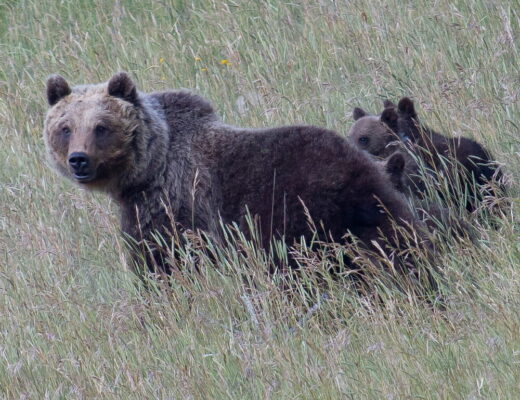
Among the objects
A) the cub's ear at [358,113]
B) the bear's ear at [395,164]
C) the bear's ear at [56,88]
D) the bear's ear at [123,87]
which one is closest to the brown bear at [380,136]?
the cub's ear at [358,113]

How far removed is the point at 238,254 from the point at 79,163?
1.20 metres

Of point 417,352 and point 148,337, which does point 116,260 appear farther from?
point 417,352

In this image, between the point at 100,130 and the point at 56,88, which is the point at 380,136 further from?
the point at 56,88

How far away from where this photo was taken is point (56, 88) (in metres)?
6.75

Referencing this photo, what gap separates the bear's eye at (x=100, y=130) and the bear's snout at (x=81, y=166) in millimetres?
219

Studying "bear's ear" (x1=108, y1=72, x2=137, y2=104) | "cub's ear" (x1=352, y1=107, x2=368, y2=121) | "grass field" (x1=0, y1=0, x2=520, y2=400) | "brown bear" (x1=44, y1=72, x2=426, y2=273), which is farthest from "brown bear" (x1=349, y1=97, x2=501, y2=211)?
"bear's ear" (x1=108, y1=72, x2=137, y2=104)

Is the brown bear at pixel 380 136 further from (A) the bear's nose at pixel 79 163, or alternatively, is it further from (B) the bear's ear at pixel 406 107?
(A) the bear's nose at pixel 79 163

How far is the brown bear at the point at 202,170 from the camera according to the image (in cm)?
588

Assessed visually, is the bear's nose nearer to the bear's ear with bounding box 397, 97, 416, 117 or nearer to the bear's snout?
the bear's snout

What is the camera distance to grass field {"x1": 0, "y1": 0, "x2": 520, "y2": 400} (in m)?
4.43

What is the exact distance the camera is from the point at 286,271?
19.4 feet

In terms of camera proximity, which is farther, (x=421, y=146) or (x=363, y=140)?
(x=363, y=140)

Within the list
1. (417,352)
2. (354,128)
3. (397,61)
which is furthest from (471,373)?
(397,61)

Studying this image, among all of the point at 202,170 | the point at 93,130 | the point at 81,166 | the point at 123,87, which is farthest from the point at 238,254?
the point at 123,87
